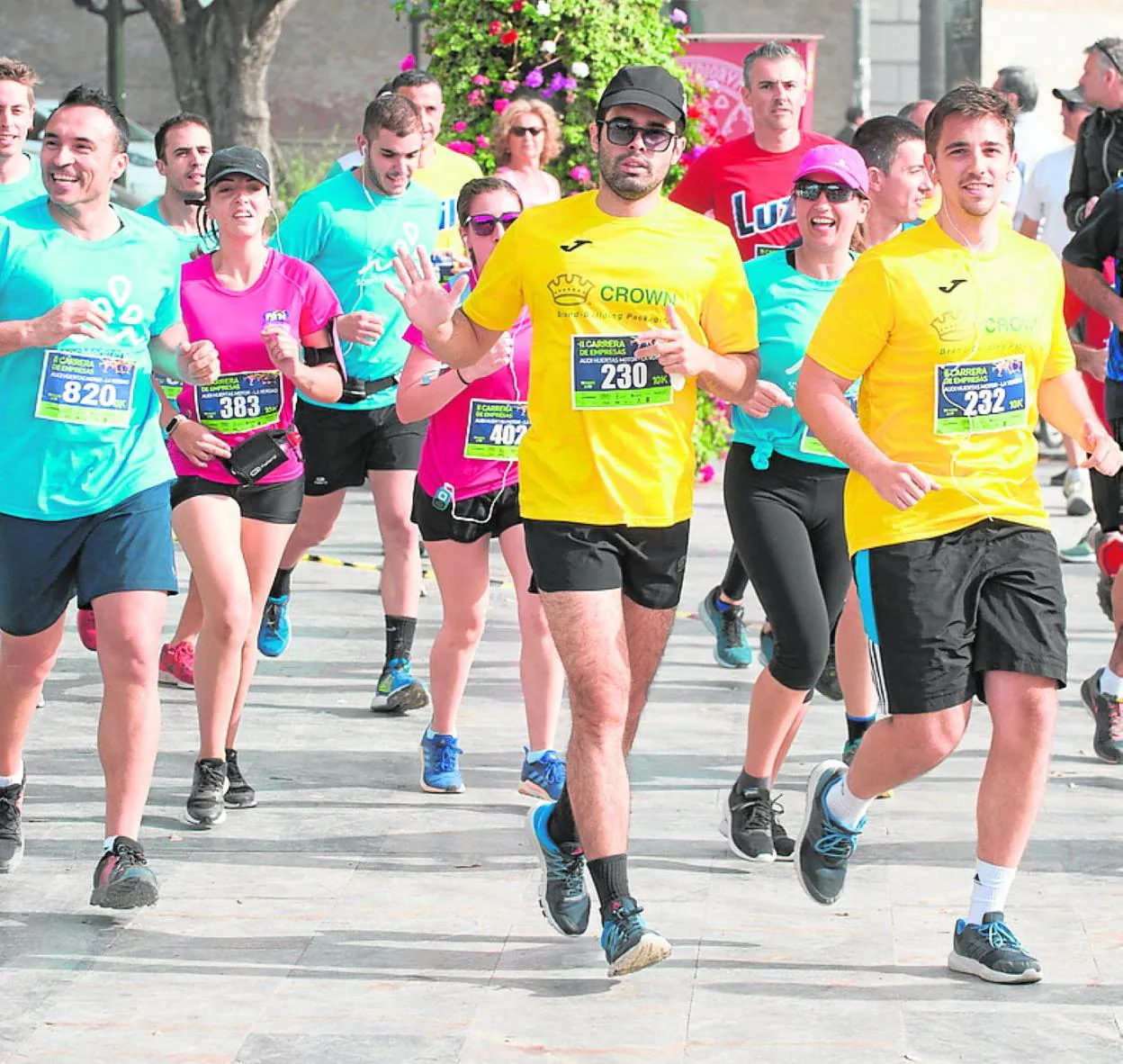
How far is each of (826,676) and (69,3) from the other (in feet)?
123

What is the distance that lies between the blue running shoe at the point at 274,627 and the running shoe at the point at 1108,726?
127 inches

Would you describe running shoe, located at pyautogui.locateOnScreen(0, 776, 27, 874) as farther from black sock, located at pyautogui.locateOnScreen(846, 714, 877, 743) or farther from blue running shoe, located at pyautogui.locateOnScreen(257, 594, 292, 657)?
blue running shoe, located at pyautogui.locateOnScreen(257, 594, 292, 657)

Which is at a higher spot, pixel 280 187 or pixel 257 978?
pixel 280 187

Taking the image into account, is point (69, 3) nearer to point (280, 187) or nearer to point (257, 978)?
point (280, 187)

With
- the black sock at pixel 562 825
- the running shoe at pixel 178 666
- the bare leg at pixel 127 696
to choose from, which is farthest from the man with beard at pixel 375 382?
the black sock at pixel 562 825

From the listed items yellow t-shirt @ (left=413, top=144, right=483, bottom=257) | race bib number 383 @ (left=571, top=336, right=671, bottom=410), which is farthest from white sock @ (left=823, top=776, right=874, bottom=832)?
yellow t-shirt @ (left=413, top=144, right=483, bottom=257)

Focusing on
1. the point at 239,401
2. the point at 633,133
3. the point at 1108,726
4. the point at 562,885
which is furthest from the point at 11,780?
the point at 1108,726


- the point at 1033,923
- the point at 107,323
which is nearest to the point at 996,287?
the point at 1033,923

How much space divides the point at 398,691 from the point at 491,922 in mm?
2604

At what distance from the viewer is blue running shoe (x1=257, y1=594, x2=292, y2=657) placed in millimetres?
9055

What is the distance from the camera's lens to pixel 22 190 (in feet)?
26.3

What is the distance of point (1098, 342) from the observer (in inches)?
381

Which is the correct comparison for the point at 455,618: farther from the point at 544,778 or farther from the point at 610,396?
the point at 610,396

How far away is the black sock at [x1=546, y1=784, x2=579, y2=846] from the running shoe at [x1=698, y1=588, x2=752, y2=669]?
11.6ft
